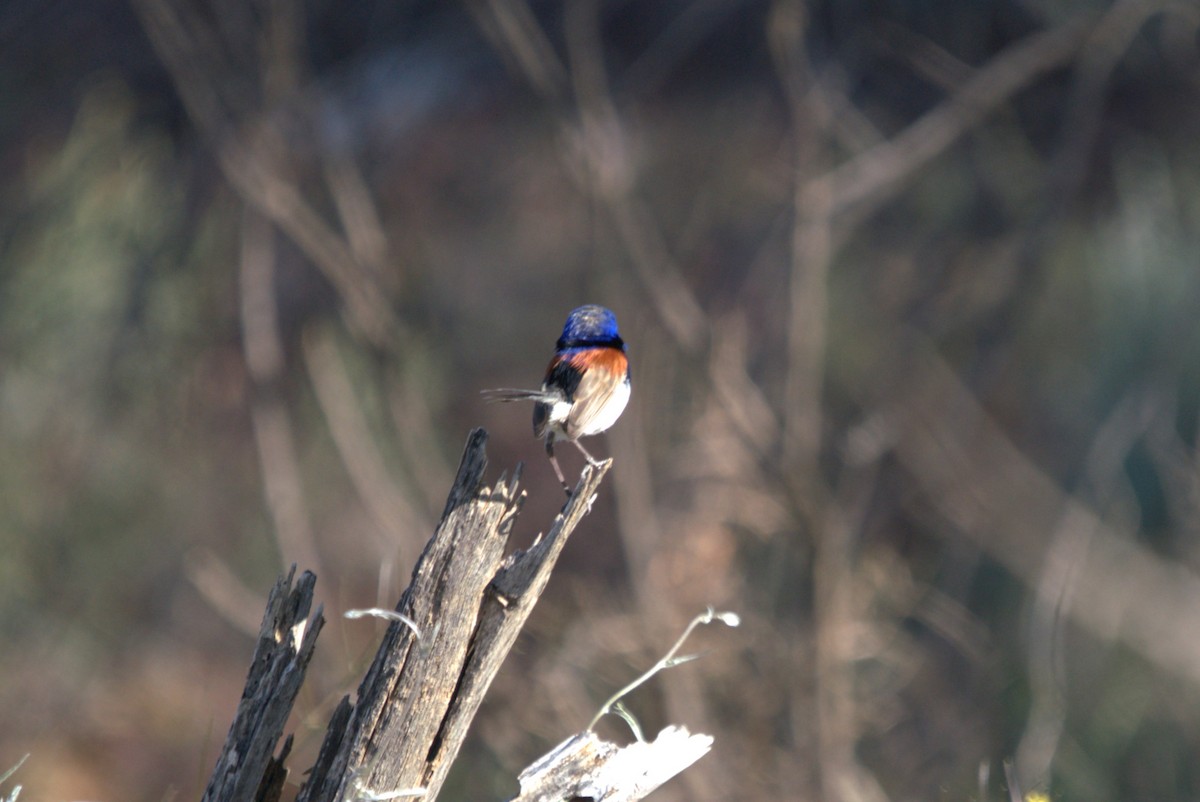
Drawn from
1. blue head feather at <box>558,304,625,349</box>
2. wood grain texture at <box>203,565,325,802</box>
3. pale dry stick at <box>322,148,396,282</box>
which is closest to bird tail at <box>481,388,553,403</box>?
blue head feather at <box>558,304,625,349</box>

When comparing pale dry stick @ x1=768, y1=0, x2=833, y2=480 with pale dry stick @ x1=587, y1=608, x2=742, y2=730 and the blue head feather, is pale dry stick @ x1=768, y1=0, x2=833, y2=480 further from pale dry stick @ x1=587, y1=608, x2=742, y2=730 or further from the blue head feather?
pale dry stick @ x1=587, y1=608, x2=742, y2=730

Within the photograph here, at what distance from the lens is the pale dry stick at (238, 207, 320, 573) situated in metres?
6.50

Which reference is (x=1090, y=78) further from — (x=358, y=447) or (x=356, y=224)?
(x=358, y=447)

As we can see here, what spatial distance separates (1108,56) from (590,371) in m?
4.93

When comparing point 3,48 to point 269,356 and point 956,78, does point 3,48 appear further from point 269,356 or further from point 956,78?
point 956,78

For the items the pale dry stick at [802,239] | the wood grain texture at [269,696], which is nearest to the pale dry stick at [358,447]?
the pale dry stick at [802,239]

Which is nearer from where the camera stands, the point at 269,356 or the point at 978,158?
the point at 978,158

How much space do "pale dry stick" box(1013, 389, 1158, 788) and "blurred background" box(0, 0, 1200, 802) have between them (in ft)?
0.13

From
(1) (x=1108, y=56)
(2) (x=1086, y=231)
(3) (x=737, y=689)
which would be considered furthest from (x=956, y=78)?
(3) (x=737, y=689)

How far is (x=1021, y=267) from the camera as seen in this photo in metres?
6.58

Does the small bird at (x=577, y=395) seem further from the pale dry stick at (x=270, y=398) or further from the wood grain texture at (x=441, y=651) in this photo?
the pale dry stick at (x=270, y=398)

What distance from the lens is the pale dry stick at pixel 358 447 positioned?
5832mm

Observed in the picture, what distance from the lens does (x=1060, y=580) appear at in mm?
5730

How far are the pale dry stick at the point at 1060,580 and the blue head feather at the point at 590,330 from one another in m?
2.74
